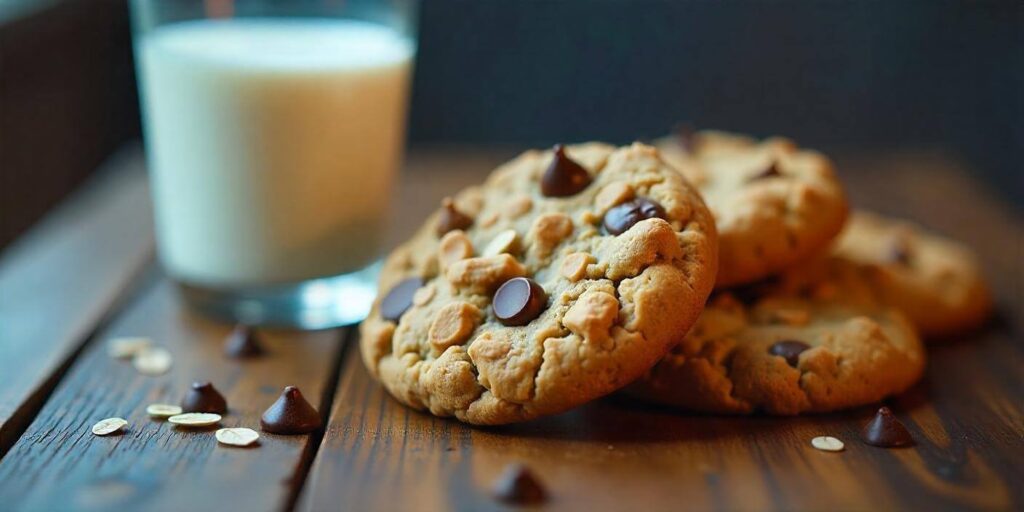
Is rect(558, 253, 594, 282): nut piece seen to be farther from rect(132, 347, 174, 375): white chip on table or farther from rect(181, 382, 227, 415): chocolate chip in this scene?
rect(132, 347, 174, 375): white chip on table

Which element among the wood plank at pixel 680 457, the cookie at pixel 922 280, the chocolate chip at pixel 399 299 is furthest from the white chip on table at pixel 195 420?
the cookie at pixel 922 280

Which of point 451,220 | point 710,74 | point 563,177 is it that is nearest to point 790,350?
point 563,177

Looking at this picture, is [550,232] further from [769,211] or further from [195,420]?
[195,420]

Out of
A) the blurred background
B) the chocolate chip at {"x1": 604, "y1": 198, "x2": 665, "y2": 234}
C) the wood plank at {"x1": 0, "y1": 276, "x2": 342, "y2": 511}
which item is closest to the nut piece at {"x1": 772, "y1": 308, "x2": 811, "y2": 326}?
the chocolate chip at {"x1": 604, "y1": 198, "x2": 665, "y2": 234}

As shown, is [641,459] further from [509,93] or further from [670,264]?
[509,93]

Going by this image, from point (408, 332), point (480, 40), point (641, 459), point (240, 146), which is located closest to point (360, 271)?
point (240, 146)

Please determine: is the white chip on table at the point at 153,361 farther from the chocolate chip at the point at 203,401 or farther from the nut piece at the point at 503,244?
the nut piece at the point at 503,244
